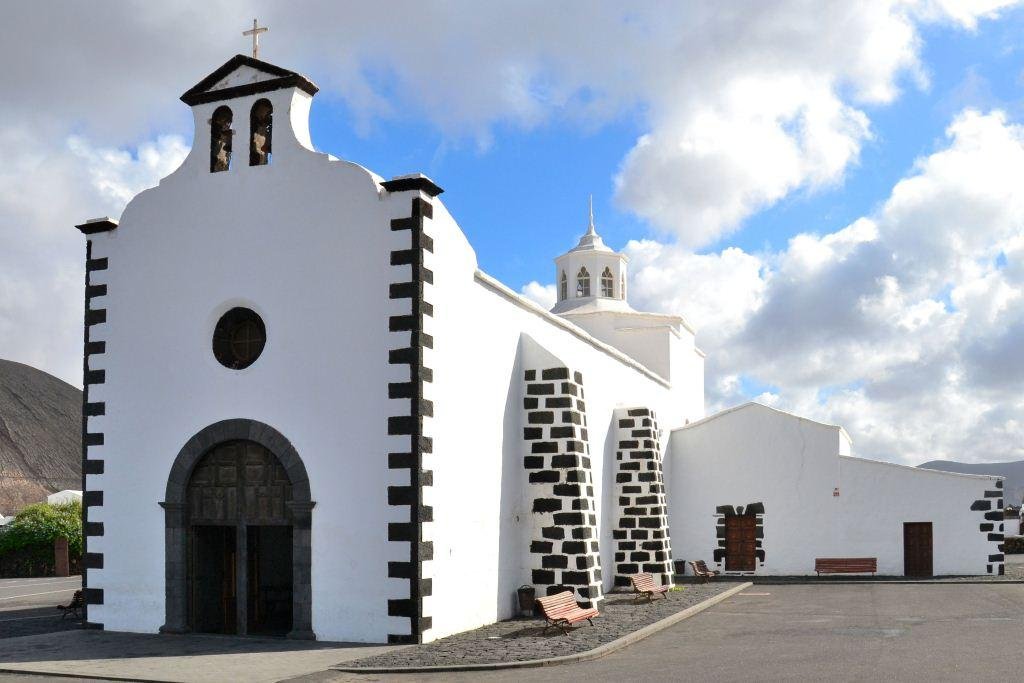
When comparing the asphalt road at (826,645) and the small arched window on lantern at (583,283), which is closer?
the asphalt road at (826,645)

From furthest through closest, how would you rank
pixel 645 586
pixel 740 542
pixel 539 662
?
pixel 740 542 < pixel 645 586 < pixel 539 662

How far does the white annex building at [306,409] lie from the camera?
48.0 ft

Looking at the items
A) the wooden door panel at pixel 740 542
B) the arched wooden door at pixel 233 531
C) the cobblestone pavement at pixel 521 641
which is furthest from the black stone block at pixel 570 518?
the wooden door panel at pixel 740 542

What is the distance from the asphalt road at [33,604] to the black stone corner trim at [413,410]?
242 inches

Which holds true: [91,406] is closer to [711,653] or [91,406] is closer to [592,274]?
[711,653]

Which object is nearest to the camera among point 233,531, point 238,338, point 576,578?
point 238,338

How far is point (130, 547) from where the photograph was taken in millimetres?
16062

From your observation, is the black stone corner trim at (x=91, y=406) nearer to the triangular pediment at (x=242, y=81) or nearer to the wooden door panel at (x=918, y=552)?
the triangular pediment at (x=242, y=81)

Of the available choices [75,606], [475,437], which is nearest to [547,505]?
[475,437]

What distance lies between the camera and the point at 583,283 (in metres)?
34.8

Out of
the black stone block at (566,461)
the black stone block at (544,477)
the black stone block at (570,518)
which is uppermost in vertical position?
the black stone block at (566,461)

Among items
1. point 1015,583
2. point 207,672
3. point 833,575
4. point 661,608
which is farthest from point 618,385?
point 207,672

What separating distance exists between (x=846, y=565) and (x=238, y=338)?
18.2 m

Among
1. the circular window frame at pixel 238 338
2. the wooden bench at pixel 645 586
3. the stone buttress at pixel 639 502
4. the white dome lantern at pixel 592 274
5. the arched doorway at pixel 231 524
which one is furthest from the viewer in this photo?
the white dome lantern at pixel 592 274
